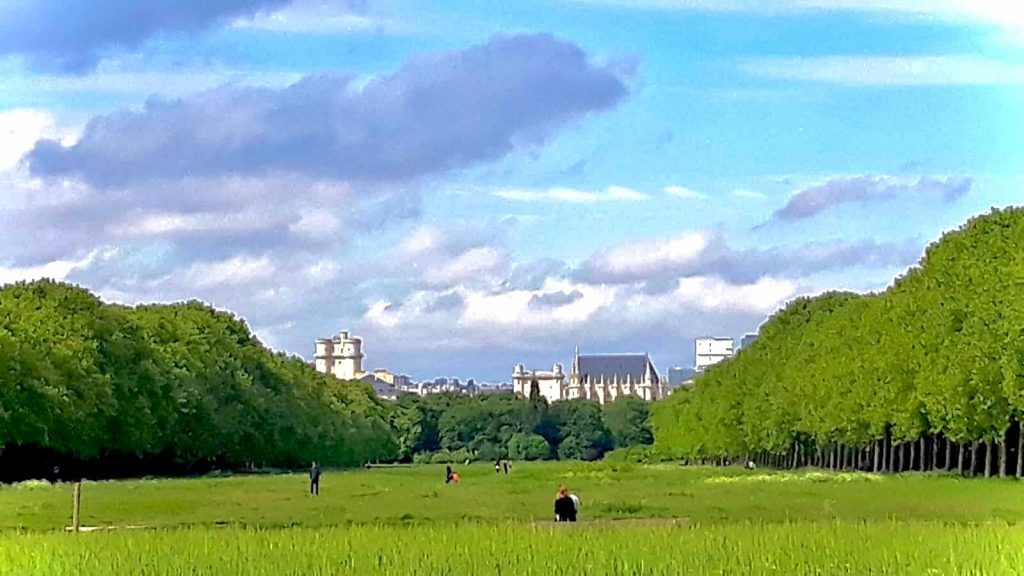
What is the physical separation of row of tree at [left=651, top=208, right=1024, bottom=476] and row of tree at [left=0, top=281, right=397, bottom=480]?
3748 centimetres

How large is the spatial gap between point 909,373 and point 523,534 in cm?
5521

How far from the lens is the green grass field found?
3136 centimetres

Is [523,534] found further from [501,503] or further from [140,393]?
[140,393]

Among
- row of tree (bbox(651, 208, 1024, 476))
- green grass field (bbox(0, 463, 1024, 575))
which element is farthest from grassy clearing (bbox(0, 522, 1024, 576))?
row of tree (bbox(651, 208, 1024, 476))

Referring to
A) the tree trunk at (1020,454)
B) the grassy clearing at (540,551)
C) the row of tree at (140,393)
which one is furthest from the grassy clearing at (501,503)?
the row of tree at (140,393)

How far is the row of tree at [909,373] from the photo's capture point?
253 feet

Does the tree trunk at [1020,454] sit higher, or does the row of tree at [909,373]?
the row of tree at [909,373]

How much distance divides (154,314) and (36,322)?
34.6 m

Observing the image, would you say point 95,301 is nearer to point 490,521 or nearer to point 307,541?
point 490,521

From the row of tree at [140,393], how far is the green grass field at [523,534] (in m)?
21.1

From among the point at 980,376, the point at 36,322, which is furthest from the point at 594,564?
the point at 36,322

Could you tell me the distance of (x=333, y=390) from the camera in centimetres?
19962

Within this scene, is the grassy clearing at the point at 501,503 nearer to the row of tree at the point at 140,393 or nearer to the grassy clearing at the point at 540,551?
the grassy clearing at the point at 540,551

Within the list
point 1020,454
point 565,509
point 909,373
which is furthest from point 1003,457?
point 565,509
